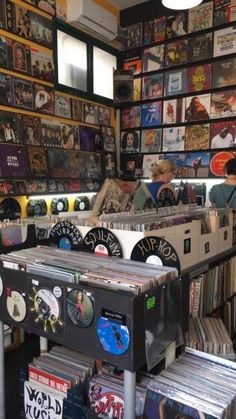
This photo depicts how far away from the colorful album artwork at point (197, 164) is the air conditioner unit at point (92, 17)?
6.25 feet

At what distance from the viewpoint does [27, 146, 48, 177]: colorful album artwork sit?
140 inches

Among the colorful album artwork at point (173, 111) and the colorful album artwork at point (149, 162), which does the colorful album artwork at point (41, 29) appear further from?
the colorful album artwork at point (149, 162)

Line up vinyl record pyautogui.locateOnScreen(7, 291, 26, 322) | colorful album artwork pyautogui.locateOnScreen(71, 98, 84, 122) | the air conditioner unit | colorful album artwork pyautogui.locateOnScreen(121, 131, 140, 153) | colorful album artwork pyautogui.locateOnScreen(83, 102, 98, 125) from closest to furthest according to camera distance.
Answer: vinyl record pyautogui.locateOnScreen(7, 291, 26, 322), the air conditioner unit, colorful album artwork pyautogui.locateOnScreen(71, 98, 84, 122), colorful album artwork pyautogui.locateOnScreen(83, 102, 98, 125), colorful album artwork pyautogui.locateOnScreen(121, 131, 140, 153)

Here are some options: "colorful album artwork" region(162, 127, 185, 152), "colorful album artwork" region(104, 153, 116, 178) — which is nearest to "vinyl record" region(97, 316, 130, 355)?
"colorful album artwork" region(162, 127, 185, 152)

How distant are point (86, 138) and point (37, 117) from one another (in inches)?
31.8

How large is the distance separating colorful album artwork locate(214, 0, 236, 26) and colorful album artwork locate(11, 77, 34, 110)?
218 centimetres

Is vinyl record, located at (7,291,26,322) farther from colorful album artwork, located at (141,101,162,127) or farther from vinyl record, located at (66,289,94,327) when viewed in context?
colorful album artwork, located at (141,101,162,127)

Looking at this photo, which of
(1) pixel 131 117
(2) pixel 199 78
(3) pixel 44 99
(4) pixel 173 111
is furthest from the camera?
(1) pixel 131 117

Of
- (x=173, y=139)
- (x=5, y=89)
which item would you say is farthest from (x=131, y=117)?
(x=5, y=89)

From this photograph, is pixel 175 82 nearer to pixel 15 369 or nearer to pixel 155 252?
pixel 155 252

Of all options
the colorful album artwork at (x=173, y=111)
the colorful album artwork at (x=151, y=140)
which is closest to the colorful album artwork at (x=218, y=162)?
the colorful album artwork at (x=173, y=111)

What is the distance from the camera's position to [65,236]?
5.56 feet

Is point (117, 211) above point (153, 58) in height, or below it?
below

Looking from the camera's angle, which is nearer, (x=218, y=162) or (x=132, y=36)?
(x=218, y=162)
